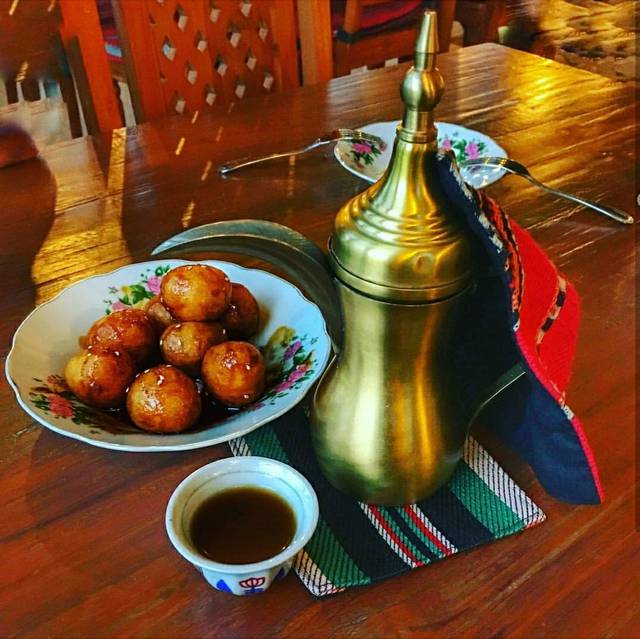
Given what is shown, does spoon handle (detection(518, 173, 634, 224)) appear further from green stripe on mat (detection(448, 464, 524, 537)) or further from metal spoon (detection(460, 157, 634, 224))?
green stripe on mat (detection(448, 464, 524, 537))

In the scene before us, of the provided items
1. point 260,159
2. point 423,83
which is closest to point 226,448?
point 423,83

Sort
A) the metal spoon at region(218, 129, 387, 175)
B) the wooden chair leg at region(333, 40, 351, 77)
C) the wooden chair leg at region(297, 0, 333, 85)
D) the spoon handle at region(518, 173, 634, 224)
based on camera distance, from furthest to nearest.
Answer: the wooden chair leg at region(333, 40, 351, 77), the wooden chair leg at region(297, 0, 333, 85), the metal spoon at region(218, 129, 387, 175), the spoon handle at region(518, 173, 634, 224)

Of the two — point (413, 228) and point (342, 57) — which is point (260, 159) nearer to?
point (413, 228)

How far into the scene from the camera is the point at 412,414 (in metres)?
0.41

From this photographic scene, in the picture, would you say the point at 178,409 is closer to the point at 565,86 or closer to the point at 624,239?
the point at 624,239

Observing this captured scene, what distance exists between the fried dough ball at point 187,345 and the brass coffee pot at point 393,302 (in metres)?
0.11

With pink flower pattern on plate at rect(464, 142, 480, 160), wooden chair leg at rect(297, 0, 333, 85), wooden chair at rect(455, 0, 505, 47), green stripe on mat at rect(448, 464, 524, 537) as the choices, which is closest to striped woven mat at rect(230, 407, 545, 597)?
green stripe on mat at rect(448, 464, 524, 537)

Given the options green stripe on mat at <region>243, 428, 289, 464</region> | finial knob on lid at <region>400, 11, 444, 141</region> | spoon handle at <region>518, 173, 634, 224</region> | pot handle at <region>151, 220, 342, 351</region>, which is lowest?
spoon handle at <region>518, 173, 634, 224</region>

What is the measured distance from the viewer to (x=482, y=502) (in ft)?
1.50

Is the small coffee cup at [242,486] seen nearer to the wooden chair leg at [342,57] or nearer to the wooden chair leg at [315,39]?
the wooden chair leg at [315,39]

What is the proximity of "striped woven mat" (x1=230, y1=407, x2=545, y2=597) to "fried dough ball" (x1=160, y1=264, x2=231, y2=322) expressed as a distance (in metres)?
0.10

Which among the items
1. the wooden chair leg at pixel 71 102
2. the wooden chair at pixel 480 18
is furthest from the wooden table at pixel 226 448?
the wooden chair at pixel 480 18

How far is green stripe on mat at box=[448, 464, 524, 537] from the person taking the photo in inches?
17.5

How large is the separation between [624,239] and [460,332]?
0.42 m
